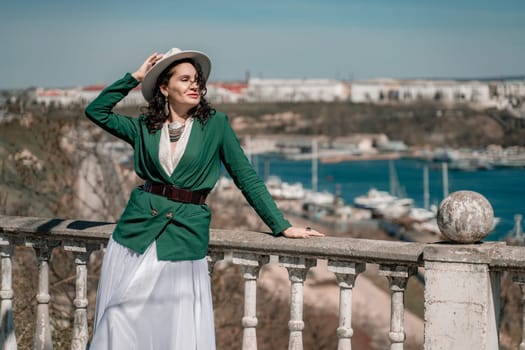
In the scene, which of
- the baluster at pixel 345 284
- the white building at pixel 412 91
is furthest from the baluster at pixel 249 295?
the white building at pixel 412 91

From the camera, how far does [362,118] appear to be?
14100 centimetres

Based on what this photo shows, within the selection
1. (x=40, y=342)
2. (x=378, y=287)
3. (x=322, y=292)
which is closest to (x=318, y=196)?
(x=378, y=287)

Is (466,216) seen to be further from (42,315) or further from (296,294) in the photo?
(42,315)

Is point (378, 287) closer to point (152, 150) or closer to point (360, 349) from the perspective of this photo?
point (360, 349)

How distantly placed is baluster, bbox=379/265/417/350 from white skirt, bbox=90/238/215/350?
2.83 ft

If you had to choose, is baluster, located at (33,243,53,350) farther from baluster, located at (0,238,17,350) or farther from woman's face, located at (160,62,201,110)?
woman's face, located at (160,62,201,110)

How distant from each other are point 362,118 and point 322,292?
103 meters

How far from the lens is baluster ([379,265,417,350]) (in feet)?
15.0

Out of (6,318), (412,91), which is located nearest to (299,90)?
(412,91)

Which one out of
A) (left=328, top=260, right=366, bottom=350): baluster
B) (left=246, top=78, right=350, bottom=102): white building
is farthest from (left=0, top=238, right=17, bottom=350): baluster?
(left=246, top=78, right=350, bottom=102): white building

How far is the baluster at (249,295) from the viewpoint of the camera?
4.91 metres

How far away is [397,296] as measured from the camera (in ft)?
15.1

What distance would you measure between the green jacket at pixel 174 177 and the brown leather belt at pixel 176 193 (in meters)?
0.02

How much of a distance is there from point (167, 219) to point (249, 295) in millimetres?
732
